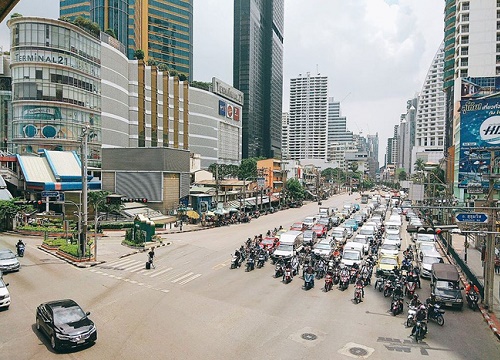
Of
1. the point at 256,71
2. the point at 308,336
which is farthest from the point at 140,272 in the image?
the point at 256,71

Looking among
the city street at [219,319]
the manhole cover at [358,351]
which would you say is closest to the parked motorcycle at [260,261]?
the city street at [219,319]

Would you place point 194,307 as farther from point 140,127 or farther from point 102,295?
point 140,127

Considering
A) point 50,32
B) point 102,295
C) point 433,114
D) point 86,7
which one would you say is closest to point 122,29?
point 86,7

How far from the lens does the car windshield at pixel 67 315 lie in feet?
48.4

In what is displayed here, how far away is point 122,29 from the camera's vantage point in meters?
107

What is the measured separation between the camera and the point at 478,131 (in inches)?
1596

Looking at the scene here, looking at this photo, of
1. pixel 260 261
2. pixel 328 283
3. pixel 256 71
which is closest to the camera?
pixel 328 283

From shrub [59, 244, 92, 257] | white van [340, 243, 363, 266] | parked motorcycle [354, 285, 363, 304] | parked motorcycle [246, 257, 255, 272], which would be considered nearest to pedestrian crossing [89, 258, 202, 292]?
shrub [59, 244, 92, 257]

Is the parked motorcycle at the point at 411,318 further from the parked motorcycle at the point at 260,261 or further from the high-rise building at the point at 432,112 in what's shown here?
the high-rise building at the point at 432,112

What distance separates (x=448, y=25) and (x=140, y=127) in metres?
70.5

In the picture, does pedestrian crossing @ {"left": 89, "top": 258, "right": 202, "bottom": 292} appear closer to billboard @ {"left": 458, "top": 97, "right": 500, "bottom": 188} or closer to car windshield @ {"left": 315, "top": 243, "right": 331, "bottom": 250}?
car windshield @ {"left": 315, "top": 243, "right": 331, "bottom": 250}

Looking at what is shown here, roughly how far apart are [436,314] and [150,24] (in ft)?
385

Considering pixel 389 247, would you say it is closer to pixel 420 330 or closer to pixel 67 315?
pixel 420 330

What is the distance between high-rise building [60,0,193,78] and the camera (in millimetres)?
107125
